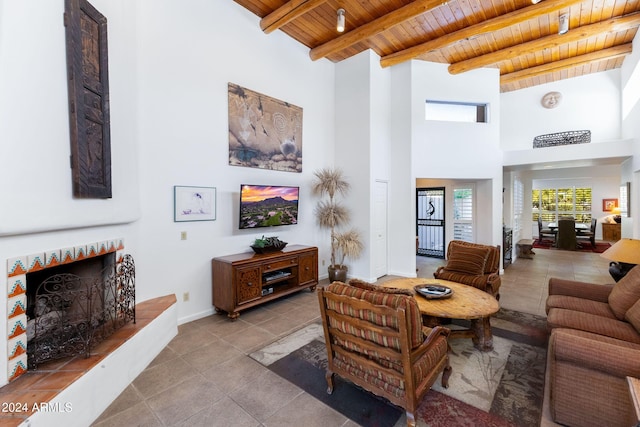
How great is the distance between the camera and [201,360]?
2.79 m

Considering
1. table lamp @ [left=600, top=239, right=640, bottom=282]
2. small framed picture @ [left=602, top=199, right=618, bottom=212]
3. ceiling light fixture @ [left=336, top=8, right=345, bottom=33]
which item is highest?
ceiling light fixture @ [left=336, top=8, right=345, bottom=33]

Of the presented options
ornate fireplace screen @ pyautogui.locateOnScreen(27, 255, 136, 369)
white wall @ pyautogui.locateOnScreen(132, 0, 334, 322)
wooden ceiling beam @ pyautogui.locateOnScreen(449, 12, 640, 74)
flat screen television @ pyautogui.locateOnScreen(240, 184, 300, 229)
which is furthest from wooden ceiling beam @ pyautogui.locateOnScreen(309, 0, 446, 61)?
ornate fireplace screen @ pyautogui.locateOnScreen(27, 255, 136, 369)

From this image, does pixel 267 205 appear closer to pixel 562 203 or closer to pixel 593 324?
pixel 593 324

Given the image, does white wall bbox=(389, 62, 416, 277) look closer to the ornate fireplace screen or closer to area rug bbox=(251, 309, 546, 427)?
area rug bbox=(251, 309, 546, 427)

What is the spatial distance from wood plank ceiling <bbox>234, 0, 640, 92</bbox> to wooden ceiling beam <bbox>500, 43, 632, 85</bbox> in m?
0.02

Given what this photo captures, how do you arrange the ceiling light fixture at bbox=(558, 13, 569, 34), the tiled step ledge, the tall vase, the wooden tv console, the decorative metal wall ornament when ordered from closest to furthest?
the tiled step ledge → the wooden tv console → the ceiling light fixture at bbox=(558, 13, 569, 34) → the tall vase → the decorative metal wall ornament

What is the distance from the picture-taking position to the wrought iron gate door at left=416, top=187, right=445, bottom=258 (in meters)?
7.95

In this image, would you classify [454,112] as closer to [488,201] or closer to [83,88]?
[488,201]

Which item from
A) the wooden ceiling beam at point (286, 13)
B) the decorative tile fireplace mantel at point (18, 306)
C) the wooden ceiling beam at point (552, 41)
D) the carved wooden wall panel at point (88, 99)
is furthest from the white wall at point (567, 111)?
the decorative tile fireplace mantel at point (18, 306)

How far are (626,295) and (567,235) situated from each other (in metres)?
8.28

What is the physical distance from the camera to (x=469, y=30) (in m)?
4.65

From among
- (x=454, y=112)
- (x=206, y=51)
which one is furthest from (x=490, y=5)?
(x=206, y=51)

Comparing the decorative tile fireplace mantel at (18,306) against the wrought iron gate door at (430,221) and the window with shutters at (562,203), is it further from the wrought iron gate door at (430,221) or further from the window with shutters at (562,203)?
the window with shutters at (562,203)

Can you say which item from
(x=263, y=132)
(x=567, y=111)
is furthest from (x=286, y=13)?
(x=567, y=111)
